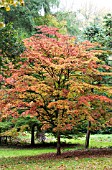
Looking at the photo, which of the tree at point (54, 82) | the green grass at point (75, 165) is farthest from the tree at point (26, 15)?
the green grass at point (75, 165)

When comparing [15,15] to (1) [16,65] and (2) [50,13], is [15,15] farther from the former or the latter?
(1) [16,65]

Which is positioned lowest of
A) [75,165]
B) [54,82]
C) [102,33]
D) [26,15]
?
[75,165]

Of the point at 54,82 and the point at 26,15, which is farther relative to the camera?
the point at 26,15

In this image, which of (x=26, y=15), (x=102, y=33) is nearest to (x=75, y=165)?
(x=102, y=33)

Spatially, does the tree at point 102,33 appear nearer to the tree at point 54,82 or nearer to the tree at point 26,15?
the tree at point 54,82

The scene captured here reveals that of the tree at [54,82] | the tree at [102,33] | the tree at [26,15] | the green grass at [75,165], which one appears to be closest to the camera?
the green grass at [75,165]

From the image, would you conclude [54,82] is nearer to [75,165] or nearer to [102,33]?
[75,165]

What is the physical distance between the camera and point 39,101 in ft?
31.3

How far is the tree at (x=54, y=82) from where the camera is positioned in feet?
30.0

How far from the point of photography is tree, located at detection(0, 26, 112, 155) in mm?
9156

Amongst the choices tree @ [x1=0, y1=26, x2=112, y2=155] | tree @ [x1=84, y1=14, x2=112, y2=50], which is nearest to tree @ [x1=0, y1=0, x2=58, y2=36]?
tree @ [x1=84, y1=14, x2=112, y2=50]

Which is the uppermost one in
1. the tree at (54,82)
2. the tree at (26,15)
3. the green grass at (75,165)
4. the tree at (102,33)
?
the tree at (26,15)

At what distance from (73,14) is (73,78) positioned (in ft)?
42.0

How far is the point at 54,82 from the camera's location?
9.70m
